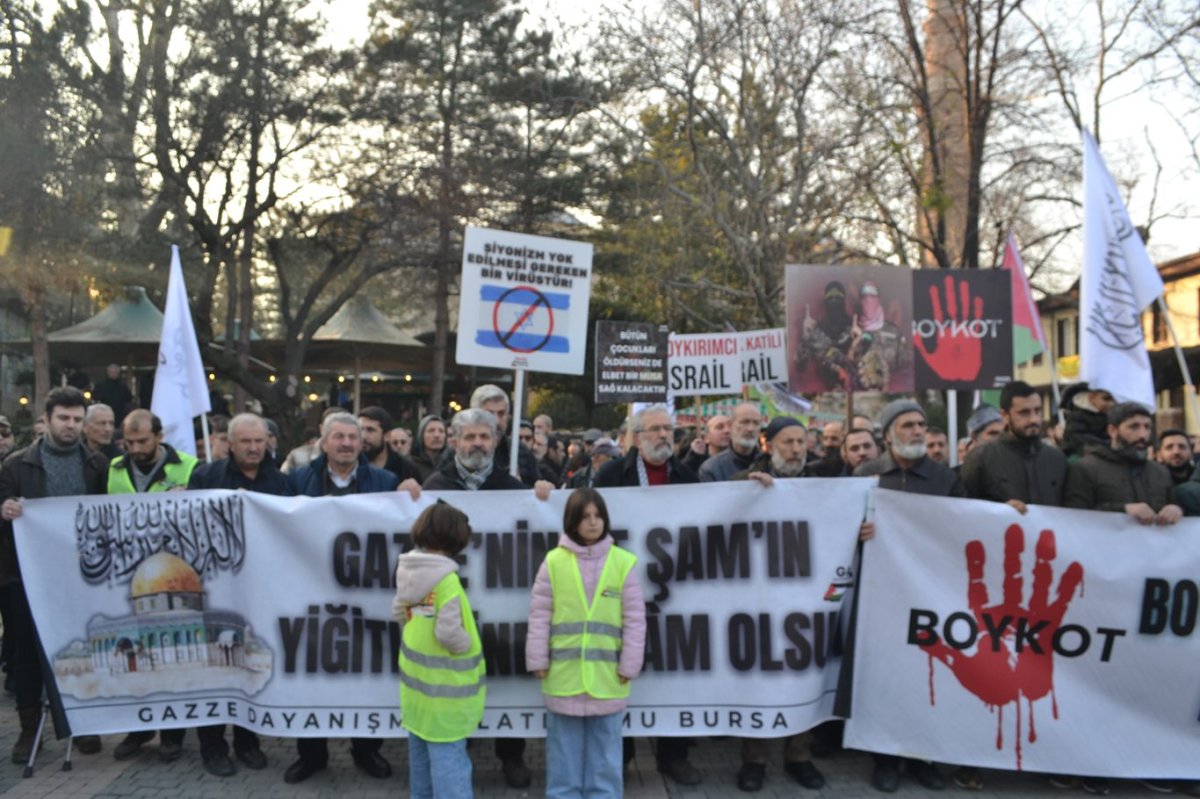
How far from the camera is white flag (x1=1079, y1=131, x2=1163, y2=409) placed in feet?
23.4

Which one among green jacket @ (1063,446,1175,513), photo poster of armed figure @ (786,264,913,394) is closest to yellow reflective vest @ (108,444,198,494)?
photo poster of armed figure @ (786,264,913,394)

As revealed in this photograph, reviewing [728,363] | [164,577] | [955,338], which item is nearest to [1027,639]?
[955,338]

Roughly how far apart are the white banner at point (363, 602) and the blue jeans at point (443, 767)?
0.82 metres

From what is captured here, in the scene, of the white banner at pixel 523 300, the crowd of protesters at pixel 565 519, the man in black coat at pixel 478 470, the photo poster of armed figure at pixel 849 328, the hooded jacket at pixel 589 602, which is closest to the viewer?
the crowd of protesters at pixel 565 519

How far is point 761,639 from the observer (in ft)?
18.4

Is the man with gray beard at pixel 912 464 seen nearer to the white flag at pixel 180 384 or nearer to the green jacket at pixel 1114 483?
the green jacket at pixel 1114 483

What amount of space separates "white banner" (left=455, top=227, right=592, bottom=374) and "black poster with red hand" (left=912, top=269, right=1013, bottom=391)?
8.73 feet

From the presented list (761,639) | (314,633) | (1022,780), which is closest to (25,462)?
(314,633)

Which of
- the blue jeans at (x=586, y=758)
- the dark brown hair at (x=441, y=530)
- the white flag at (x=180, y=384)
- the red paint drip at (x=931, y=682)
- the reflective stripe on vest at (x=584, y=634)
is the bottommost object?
the blue jeans at (x=586, y=758)

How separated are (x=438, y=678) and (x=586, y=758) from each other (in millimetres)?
822

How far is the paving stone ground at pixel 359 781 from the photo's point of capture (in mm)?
5457

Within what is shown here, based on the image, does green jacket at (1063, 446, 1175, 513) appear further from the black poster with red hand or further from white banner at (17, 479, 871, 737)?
the black poster with red hand

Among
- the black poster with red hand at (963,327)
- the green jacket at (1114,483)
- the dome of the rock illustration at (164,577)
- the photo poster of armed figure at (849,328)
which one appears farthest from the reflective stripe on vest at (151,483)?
the black poster with red hand at (963,327)

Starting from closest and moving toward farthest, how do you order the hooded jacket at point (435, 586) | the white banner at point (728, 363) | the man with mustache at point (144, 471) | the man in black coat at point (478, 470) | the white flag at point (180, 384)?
the hooded jacket at point (435, 586), the man in black coat at point (478, 470), the man with mustache at point (144, 471), the white flag at point (180, 384), the white banner at point (728, 363)
